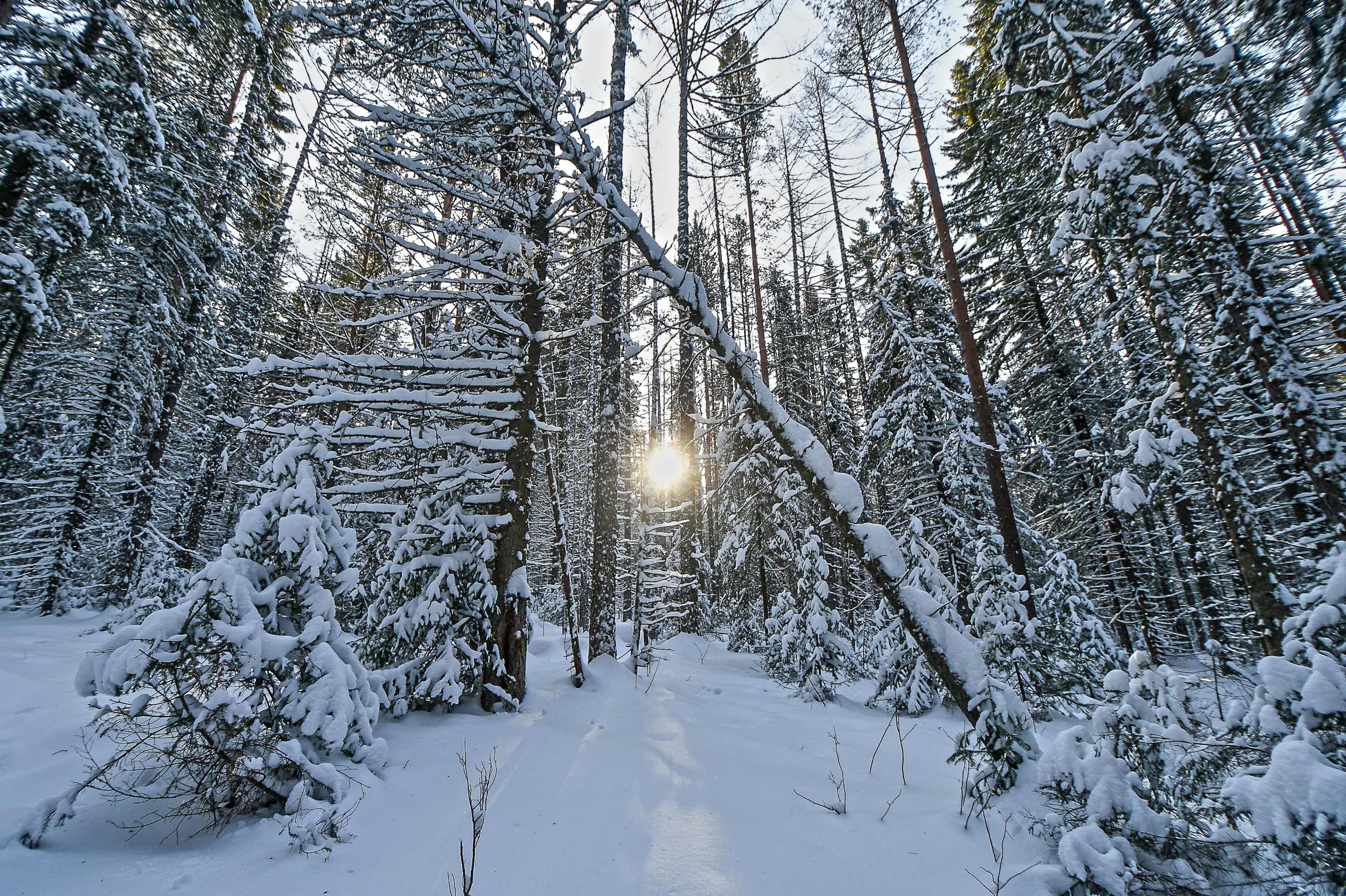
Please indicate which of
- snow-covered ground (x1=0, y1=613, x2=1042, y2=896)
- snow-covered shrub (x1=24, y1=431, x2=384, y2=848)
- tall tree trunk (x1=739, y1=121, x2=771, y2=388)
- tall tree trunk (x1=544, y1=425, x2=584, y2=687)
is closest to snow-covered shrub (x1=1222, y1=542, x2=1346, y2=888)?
snow-covered ground (x1=0, y1=613, x2=1042, y2=896)

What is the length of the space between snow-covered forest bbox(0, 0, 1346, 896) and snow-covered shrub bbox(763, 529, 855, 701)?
14 cm

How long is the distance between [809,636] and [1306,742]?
6.09 meters

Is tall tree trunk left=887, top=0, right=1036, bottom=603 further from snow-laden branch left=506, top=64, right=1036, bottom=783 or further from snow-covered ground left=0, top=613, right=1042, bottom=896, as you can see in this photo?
snow-laden branch left=506, top=64, right=1036, bottom=783

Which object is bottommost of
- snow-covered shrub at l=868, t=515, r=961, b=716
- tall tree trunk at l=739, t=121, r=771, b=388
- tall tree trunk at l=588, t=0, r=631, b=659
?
snow-covered shrub at l=868, t=515, r=961, b=716

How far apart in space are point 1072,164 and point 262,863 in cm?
1049

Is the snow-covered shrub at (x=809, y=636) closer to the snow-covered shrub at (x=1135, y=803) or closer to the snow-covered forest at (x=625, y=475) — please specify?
the snow-covered forest at (x=625, y=475)

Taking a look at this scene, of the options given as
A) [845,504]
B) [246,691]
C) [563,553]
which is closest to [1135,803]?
[845,504]

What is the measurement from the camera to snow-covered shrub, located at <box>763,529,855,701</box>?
7.70m

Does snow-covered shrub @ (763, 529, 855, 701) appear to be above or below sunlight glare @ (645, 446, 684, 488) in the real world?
below

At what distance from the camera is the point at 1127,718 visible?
2709mm

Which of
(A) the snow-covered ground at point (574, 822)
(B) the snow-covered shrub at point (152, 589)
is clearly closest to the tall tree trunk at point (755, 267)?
(A) the snow-covered ground at point (574, 822)

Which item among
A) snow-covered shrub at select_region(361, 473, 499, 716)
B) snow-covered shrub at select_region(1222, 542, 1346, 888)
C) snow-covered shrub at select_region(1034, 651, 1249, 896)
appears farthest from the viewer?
snow-covered shrub at select_region(361, 473, 499, 716)

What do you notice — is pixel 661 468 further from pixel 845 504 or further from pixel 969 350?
pixel 845 504

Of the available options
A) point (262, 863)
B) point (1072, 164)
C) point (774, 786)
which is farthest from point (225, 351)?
point (1072, 164)
